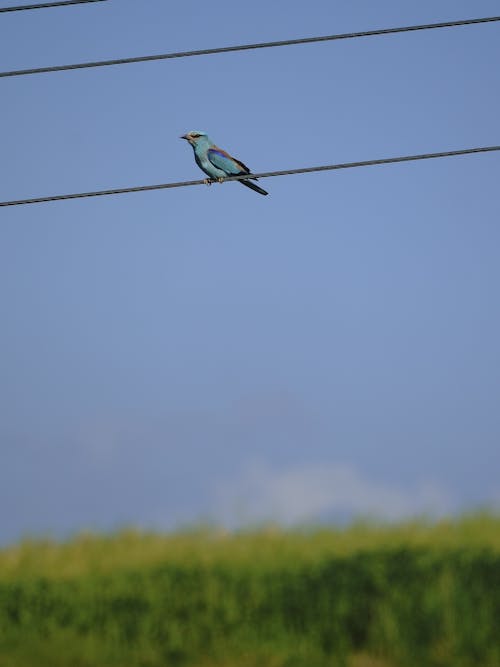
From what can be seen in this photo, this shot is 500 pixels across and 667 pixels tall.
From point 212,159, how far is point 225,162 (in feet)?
1.05

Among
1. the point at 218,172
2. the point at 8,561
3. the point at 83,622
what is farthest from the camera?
the point at 218,172

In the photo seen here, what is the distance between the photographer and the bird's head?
1834 centimetres

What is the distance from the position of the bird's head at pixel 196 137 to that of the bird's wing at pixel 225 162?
1.04 feet

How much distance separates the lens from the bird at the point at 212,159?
17734 millimetres

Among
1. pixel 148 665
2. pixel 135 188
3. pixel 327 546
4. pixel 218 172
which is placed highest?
pixel 218 172

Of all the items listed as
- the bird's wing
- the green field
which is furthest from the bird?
the green field

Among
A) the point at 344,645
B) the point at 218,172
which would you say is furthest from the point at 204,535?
the point at 218,172

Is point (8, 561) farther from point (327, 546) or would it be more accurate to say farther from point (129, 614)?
point (327, 546)

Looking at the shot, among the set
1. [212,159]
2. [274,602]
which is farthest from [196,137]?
[274,602]

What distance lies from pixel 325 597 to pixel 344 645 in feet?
1.85

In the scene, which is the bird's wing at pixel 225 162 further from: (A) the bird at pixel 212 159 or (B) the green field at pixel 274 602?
(B) the green field at pixel 274 602

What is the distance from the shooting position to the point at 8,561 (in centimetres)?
1507

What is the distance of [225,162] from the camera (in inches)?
699

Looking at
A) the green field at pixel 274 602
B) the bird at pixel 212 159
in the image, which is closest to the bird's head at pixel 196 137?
the bird at pixel 212 159
